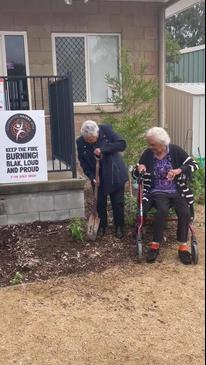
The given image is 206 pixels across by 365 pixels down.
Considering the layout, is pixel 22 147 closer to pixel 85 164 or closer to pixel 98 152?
pixel 85 164

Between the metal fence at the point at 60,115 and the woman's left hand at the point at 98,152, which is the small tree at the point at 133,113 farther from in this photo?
the woman's left hand at the point at 98,152

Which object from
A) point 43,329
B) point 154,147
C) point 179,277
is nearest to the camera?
point 43,329

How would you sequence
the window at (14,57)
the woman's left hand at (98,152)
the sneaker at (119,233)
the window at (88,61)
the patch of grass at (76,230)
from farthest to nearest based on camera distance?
the window at (88,61) < the window at (14,57) < the sneaker at (119,233) < the patch of grass at (76,230) < the woman's left hand at (98,152)

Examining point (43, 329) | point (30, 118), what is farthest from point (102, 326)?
point (30, 118)

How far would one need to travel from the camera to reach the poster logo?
4754 millimetres

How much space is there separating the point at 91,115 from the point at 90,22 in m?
1.55

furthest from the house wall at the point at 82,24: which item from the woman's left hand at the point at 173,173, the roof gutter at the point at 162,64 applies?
the woman's left hand at the point at 173,173

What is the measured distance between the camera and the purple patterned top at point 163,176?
14.2ft

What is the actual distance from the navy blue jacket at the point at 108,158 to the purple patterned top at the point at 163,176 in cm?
41

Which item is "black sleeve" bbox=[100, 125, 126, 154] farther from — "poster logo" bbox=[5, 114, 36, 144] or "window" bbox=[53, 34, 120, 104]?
"window" bbox=[53, 34, 120, 104]

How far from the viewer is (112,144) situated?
14.9 feet

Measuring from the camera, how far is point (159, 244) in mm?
4398

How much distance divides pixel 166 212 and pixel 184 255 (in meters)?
0.45

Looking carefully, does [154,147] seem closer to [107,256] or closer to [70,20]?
[107,256]
